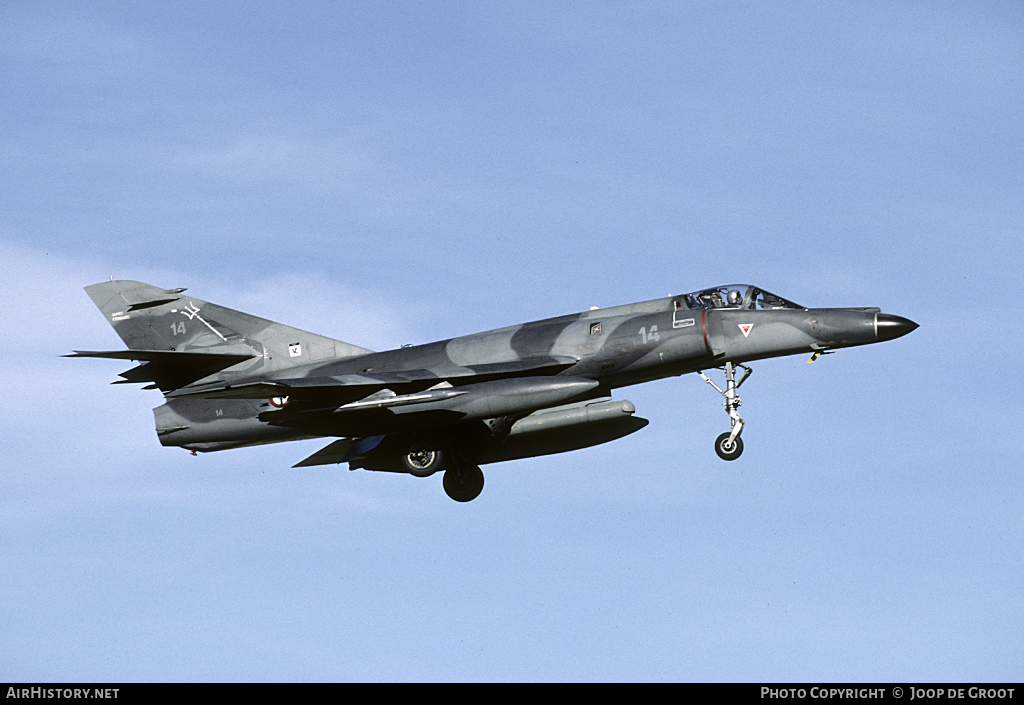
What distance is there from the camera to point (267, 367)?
90.0 ft

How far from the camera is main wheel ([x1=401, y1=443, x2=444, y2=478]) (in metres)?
25.2

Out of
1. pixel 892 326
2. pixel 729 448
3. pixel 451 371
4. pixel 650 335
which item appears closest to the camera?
pixel 892 326

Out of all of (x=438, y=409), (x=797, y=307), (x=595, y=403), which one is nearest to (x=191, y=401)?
(x=438, y=409)

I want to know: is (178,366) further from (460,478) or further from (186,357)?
(460,478)

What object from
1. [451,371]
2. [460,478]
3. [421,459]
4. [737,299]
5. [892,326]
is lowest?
[421,459]

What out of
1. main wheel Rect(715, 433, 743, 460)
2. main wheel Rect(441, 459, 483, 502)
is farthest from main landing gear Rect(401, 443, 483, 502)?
main wheel Rect(715, 433, 743, 460)

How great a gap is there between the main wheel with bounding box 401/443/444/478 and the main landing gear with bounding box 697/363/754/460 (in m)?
5.78

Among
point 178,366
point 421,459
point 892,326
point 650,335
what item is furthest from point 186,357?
point 892,326

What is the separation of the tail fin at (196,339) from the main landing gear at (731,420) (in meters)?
7.99

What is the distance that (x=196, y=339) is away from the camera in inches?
1093

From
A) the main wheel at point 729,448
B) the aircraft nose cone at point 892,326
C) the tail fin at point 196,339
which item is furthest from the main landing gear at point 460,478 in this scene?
the aircraft nose cone at point 892,326

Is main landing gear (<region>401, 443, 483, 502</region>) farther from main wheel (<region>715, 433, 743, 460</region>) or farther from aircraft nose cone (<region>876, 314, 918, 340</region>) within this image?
aircraft nose cone (<region>876, 314, 918, 340</region>)

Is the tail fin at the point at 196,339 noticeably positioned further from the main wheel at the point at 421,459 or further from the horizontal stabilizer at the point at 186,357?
the main wheel at the point at 421,459

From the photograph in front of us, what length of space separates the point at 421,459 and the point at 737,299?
7.23 m
